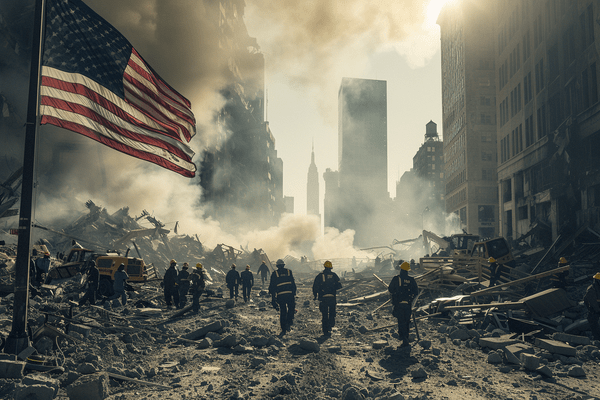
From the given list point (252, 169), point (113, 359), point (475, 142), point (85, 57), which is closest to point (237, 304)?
point (113, 359)

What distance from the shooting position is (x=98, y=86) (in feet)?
23.4

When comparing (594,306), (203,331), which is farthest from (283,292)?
(594,306)

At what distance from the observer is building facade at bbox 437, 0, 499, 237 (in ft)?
210

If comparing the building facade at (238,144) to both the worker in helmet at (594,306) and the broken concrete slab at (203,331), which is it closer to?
the broken concrete slab at (203,331)

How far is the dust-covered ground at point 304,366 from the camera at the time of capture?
5.68 m

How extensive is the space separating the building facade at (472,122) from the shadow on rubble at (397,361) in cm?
5695

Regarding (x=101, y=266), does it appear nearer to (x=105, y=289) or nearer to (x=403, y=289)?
(x=105, y=289)

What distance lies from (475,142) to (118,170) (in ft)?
171

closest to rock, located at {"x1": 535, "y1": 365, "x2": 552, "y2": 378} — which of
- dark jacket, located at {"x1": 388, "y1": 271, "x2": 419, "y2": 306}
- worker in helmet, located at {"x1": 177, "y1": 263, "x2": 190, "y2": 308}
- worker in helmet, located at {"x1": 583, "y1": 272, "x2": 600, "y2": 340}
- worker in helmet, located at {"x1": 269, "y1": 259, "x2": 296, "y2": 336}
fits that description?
dark jacket, located at {"x1": 388, "y1": 271, "x2": 419, "y2": 306}

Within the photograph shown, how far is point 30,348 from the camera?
242 inches

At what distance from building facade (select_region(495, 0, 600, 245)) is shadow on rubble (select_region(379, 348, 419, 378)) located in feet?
70.4

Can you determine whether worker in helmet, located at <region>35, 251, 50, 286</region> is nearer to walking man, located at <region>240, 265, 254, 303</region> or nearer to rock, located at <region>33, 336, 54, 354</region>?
walking man, located at <region>240, 265, 254, 303</region>

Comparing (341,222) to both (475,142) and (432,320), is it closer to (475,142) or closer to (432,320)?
(475,142)

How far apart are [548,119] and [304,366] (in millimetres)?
31535
